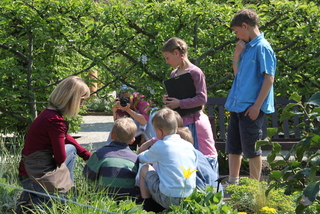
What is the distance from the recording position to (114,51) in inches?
233

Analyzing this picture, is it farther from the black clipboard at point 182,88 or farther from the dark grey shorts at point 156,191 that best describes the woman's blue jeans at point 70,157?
the black clipboard at point 182,88

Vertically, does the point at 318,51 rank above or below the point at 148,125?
above

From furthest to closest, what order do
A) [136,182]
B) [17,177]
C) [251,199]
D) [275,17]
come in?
[275,17] < [17,177] < [136,182] < [251,199]

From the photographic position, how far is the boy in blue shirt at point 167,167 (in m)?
3.65

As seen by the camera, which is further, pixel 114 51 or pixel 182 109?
pixel 114 51

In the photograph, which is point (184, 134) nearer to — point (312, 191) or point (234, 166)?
point (234, 166)

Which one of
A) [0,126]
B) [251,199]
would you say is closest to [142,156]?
[251,199]

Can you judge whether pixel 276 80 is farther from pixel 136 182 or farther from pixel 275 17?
pixel 136 182

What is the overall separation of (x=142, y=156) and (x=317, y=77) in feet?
10.9

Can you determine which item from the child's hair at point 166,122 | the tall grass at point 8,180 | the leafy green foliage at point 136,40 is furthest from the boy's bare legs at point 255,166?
the tall grass at point 8,180

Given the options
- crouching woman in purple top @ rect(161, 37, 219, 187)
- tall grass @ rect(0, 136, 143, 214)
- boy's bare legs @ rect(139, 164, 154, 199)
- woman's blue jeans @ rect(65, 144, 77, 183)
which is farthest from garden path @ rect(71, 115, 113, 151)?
boy's bare legs @ rect(139, 164, 154, 199)

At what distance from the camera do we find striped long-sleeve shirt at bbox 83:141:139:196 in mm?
3963

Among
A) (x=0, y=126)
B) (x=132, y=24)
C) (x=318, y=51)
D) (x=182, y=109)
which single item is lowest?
(x=0, y=126)

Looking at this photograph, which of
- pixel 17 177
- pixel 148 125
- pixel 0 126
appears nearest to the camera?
pixel 17 177
